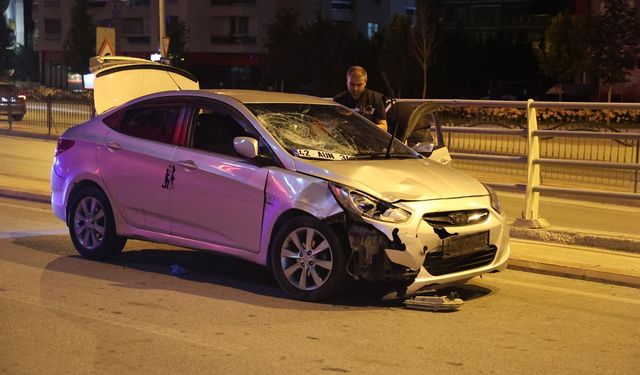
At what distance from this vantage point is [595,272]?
8414 mm

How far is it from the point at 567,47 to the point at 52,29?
178 feet

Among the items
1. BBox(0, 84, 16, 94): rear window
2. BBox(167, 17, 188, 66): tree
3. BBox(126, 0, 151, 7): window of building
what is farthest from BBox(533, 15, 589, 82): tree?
BBox(126, 0, 151, 7): window of building

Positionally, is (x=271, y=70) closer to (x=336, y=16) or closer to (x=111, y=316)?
(x=336, y=16)

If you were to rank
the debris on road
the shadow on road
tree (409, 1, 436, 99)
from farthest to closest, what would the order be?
tree (409, 1, 436, 99) → the shadow on road → the debris on road

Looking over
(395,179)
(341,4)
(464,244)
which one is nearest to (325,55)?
(341,4)

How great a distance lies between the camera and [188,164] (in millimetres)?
7914

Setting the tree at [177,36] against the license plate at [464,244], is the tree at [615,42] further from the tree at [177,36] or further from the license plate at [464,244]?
the license plate at [464,244]

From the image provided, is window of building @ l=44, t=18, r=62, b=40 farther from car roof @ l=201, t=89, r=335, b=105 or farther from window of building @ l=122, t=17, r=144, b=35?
Result: car roof @ l=201, t=89, r=335, b=105

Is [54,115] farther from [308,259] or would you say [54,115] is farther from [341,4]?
[341,4]

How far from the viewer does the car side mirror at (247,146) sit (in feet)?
24.3

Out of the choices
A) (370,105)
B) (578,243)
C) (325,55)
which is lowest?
(578,243)

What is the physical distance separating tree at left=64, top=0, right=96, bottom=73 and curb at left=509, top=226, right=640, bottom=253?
70.5m

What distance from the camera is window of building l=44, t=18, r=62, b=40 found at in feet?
286

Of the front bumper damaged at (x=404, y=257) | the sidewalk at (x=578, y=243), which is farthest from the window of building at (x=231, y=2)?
the front bumper damaged at (x=404, y=257)
